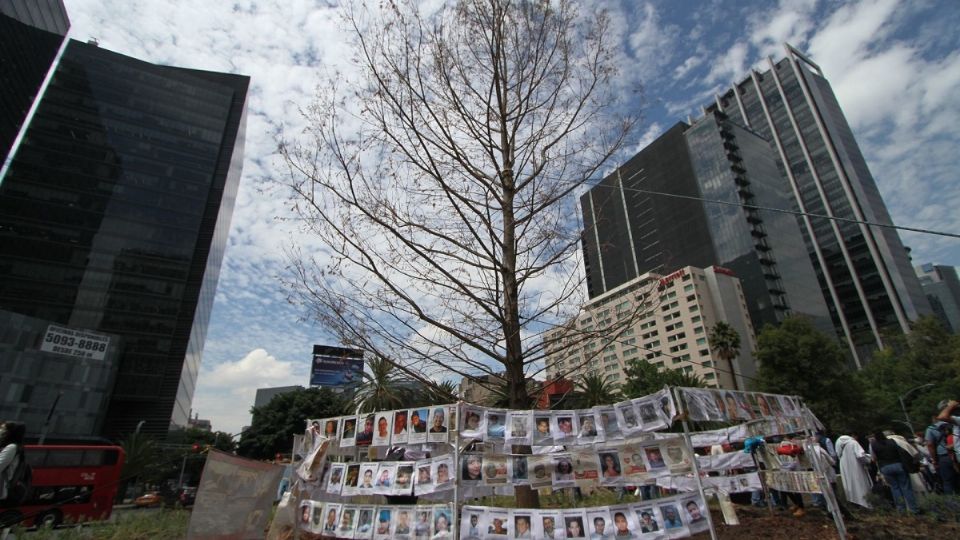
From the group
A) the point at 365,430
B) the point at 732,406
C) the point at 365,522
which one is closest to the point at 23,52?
the point at 365,430

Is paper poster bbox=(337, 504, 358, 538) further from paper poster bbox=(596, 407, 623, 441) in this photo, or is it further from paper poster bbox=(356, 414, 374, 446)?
paper poster bbox=(596, 407, 623, 441)

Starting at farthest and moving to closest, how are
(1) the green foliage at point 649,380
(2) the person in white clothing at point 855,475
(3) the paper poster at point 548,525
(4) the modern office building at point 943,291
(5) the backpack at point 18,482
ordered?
(4) the modern office building at point 943,291 < (1) the green foliage at point 649,380 < (2) the person in white clothing at point 855,475 < (5) the backpack at point 18,482 < (3) the paper poster at point 548,525

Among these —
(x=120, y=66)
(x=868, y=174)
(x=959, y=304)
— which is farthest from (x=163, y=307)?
(x=959, y=304)

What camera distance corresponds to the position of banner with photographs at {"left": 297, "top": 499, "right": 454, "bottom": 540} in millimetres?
4496

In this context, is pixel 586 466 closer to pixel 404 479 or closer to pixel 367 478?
pixel 404 479

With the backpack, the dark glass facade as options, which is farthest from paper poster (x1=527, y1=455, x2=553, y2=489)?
the dark glass facade

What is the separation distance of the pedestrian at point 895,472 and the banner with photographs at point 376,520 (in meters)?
7.05

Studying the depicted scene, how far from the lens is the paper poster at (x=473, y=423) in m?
4.73

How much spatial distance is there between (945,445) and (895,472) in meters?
2.15

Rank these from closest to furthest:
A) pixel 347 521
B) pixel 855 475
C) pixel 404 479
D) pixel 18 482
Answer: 1. pixel 18 482
2. pixel 404 479
3. pixel 347 521
4. pixel 855 475

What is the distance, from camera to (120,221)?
6012cm

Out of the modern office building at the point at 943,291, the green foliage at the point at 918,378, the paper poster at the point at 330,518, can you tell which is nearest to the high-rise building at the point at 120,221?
the paper poster at the point at 330,518

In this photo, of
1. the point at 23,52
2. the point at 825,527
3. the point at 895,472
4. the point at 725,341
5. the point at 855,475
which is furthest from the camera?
the point at 23,52

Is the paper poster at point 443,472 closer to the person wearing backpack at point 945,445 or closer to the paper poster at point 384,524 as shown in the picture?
the paper poster at point 384,524
